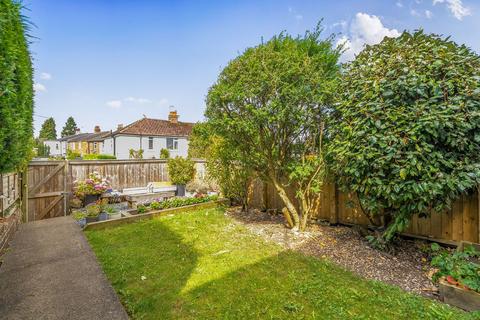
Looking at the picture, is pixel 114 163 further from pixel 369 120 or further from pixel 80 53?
pixel 369 120

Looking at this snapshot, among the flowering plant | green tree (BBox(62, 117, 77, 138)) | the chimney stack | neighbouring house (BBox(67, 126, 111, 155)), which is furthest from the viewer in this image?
green tree (BBox(62, 117, 77, 138))

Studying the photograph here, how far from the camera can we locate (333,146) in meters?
4.18

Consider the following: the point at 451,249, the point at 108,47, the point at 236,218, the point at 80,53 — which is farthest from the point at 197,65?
the point at 451,249

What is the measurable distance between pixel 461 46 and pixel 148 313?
19.1 ft

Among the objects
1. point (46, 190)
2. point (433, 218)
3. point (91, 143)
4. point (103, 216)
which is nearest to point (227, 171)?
point (103, 216)

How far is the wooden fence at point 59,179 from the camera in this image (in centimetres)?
654

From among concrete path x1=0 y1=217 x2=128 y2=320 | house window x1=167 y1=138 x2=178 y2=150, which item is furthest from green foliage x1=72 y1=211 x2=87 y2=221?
house window x1=167 y1=138 x2=178 y2=150

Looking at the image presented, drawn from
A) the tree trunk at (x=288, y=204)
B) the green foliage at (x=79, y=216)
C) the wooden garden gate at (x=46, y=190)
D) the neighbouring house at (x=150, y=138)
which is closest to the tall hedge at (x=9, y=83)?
the green foliage at (x=79, y=216)

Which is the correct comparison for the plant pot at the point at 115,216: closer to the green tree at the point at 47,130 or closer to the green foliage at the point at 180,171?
the green foliage at the point at 180,171

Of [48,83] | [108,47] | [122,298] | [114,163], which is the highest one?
[108,47]

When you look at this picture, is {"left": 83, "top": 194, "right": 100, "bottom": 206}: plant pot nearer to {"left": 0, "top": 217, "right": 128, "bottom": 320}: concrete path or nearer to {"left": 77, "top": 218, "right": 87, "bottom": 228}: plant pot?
{"left": 77, "top": 218, "right": 87, "bottom": 228}: plant pot

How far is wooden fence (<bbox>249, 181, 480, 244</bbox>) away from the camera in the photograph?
3.85 meters

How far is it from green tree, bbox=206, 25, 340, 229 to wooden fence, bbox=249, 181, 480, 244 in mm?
565

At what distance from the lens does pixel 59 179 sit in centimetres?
715
